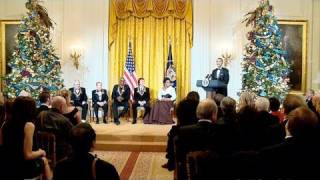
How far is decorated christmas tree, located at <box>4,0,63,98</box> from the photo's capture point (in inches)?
444

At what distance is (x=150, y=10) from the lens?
1274cm

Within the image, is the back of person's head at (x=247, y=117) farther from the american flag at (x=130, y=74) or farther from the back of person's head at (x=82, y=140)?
the american flag at (x=130, y=74)

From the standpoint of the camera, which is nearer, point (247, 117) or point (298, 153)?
point (298, 153)

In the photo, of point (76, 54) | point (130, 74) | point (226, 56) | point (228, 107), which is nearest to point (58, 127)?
point (228, 107)

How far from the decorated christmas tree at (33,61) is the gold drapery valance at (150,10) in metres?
2.06

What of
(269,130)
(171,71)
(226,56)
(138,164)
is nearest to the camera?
(269,130)

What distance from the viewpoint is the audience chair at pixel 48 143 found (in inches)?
200

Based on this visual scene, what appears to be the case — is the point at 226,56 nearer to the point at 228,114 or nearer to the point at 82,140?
the point at 228,114

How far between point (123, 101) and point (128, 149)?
2.82 m

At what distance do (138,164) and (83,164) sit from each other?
4721 mm

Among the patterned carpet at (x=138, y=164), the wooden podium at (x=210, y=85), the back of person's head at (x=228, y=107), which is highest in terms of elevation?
the wooden podium at (x=210, y=85)

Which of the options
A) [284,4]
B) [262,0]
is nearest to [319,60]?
[284,4]

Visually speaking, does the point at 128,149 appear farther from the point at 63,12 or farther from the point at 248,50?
the point at 63,12

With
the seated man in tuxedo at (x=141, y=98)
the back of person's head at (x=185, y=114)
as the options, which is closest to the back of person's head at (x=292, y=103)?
the back of person's head at (x=185, y=114)
